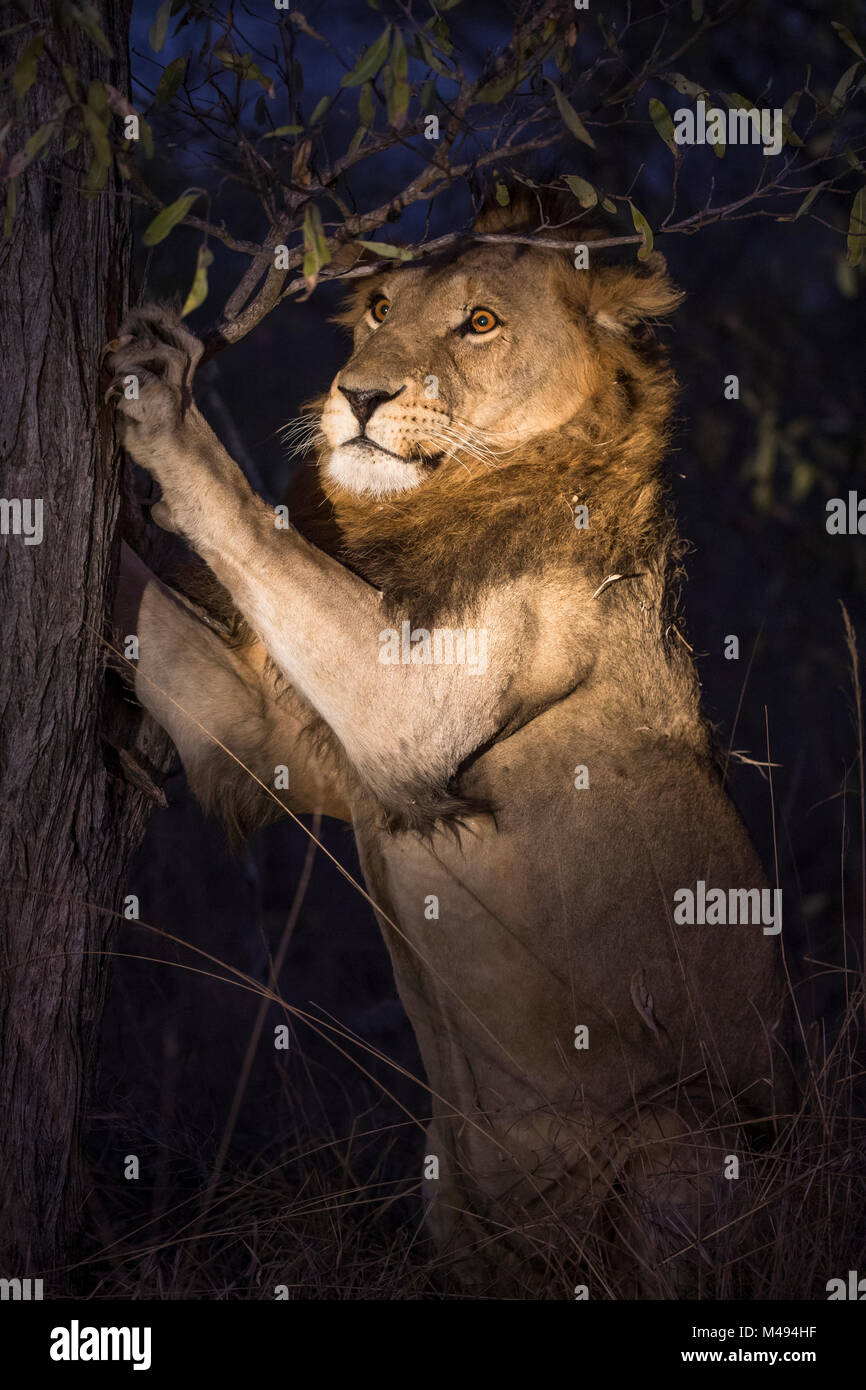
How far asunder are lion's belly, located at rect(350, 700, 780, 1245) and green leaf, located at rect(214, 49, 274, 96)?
1.82 m

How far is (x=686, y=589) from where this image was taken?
22.5 ft

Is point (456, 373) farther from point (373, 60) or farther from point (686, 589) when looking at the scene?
point (686, 589)

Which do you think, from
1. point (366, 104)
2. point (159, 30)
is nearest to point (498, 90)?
point (366, 104)

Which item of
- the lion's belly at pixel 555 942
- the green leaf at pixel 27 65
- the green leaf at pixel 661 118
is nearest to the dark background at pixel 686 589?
the lion's belly at pixel 555 942

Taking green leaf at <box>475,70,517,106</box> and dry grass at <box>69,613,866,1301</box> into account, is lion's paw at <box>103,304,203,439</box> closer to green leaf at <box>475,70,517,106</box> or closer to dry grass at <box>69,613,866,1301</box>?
green leaf at <box>475,70,517,106</box>

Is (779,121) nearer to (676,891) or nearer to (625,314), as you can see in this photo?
(625,314)

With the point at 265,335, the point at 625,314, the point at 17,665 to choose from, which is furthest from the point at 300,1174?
the point at 265,335

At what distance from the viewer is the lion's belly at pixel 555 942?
12.4ft

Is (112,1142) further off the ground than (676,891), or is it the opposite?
(676,891)

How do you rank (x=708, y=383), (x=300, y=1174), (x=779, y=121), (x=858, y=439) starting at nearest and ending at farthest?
(x=779, y=121)
(x=300, y=1174)
(x=858, y=439)
(x=708, y=383)

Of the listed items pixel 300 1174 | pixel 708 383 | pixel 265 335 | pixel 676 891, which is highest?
pixel 265 335

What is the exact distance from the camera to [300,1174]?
516 cm

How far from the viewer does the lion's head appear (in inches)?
145

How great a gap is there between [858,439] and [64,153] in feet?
14.9
